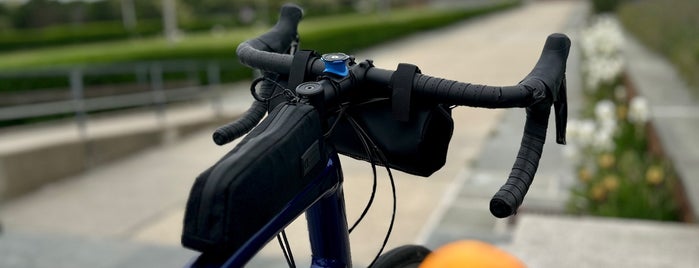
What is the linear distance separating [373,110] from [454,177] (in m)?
4.77

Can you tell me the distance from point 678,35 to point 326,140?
7.31 m

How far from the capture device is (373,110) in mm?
1217

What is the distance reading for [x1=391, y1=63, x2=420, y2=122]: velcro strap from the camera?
112 cm

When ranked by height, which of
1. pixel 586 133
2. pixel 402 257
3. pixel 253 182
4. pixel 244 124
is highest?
pixel 253 182

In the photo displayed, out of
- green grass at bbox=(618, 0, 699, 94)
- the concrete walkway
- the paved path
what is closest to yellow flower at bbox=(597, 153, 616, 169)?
the concrete walkway

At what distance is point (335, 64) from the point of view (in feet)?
3.76

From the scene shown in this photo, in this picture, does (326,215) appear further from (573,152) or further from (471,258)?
(573,152)

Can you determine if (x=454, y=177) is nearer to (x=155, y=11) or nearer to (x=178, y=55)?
(x=178, y=55)

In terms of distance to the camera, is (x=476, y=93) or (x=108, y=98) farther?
(x=108, y=98)

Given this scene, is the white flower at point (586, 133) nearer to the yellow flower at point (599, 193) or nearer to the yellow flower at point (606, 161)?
the yellow flower at point (606, 161)

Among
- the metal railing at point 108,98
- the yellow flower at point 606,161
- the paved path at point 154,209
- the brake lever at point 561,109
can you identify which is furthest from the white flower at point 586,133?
the metal railing at point 108,98

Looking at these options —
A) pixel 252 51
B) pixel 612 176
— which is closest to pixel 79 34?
pixel 612 176

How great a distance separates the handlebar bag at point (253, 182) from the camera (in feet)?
2.97

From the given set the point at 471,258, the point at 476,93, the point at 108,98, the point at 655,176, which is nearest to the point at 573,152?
the point at 655,176
